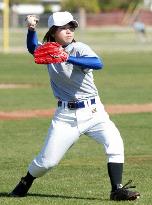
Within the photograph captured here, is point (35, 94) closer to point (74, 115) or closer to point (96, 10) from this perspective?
point (74, 115)

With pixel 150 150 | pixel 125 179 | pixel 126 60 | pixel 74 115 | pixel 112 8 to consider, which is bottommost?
pixel 112 8

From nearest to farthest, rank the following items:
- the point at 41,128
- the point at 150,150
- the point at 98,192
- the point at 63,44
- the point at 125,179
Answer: the point at 63,44
the point at 98,192
the point at 125,179
the point at 150,150
the point at 41,128

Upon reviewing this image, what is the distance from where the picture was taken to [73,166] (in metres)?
11.3

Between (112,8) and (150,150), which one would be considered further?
(112,8)

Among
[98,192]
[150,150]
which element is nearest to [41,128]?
[150,150]

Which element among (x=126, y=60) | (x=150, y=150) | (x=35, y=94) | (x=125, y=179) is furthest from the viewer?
(x=126, y=60)

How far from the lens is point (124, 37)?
6769cm

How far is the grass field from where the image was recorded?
8945mm

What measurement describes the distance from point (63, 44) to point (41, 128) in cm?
796

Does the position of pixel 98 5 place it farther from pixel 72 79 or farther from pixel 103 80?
pixel 72 79

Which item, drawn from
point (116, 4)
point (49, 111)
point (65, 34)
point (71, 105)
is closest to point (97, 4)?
point (116, 4)

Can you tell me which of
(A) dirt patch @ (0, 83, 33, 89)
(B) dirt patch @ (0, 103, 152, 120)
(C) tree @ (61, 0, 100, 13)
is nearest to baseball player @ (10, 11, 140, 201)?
(B) dirt patch @ (0, 103, 152, 120)

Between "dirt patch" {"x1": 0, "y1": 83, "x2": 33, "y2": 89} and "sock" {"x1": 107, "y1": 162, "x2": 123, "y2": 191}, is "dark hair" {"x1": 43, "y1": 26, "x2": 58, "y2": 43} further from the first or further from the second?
"dirt patch" {"x1": 0, "y1": 83, "x2": 33, "y2": 89}

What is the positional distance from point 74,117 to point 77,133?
168 mm
